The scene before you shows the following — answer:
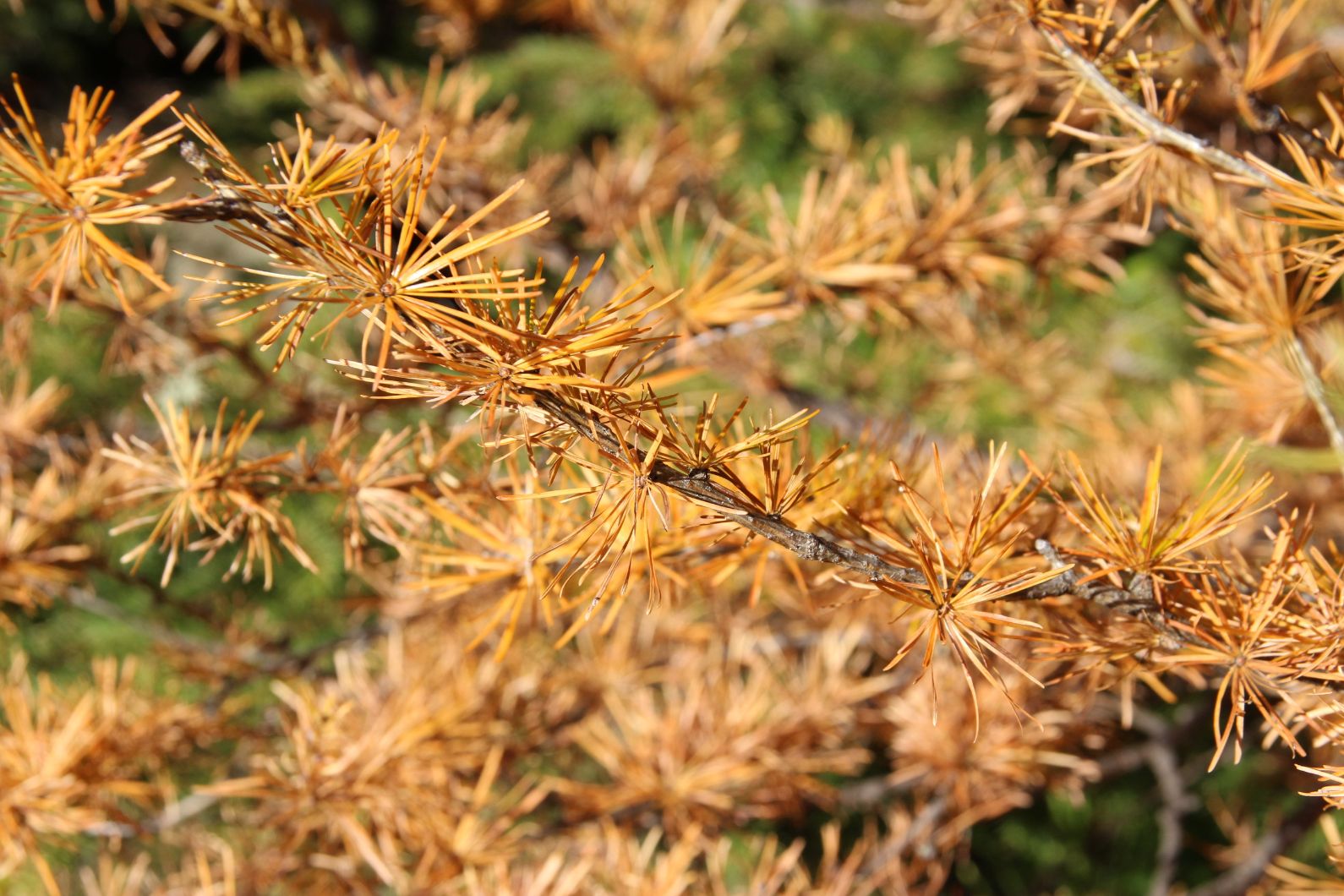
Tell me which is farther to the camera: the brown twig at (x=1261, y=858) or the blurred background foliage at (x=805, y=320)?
the blurred background foliage at (x=805, y=320)

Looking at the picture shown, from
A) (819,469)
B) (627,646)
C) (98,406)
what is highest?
(819,469)

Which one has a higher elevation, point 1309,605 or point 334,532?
point 1309,605

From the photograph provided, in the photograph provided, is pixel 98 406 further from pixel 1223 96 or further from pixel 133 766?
pixel 1223 96

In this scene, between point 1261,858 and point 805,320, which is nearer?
point 1261,858

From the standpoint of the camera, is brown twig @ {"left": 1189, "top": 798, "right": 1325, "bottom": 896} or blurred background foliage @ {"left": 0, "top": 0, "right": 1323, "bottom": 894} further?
blurred background foliage @ {"left": 0, "top": 0, "right": 1323, "bottom": 894}

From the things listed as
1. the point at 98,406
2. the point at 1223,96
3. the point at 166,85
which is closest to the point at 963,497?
the point at 1223,96

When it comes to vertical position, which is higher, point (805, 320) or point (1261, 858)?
point (805, 320)

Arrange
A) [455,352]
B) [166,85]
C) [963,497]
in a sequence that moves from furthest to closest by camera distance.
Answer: [166,85]
[963,497]
[455,352]

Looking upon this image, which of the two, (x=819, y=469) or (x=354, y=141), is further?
(x=354, y=141)

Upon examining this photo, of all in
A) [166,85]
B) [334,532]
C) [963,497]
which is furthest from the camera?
[166,85]
